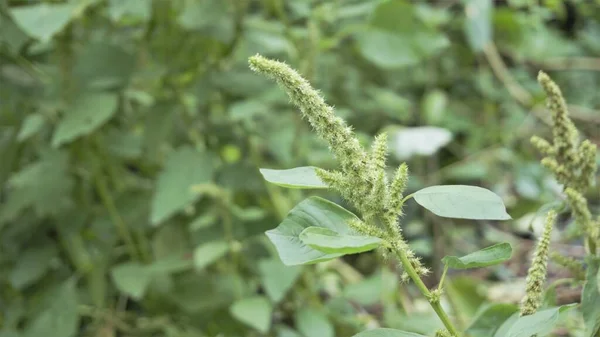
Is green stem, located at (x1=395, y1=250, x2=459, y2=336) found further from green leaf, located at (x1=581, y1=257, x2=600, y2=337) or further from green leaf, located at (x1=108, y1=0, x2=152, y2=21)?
green leaf, located at (x1=108, y1=0, x2=152, y2=21)

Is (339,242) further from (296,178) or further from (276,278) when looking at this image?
(276,278)

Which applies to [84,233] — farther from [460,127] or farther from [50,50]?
[460,127]

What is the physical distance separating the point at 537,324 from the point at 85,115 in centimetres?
70

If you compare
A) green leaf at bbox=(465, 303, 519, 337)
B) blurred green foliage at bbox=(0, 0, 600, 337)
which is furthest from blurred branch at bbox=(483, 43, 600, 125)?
green leaf at bbox=(465, 303, 519, 337)

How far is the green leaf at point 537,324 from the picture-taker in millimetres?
329

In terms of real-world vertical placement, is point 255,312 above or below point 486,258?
below

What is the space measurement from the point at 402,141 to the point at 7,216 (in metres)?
0.70

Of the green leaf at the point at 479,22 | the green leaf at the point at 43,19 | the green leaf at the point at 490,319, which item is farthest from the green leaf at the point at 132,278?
the green leaf at the point at 479,22

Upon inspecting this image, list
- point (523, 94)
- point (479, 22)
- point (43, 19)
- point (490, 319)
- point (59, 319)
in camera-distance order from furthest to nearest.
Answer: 1. point (523, 94)
2. point (479, 22)
3. point (59, 319)
4. point (43, 19)
5. point (490, 319)

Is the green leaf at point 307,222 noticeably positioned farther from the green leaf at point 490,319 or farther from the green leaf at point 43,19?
the green leaf at point 43,19

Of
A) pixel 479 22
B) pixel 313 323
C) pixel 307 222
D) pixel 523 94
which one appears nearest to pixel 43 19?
pixel 313 323

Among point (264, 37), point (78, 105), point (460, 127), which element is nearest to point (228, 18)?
point (264, 37)

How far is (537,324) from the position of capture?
33cm

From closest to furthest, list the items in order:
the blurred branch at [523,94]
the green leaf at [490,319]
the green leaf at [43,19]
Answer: the green leaf at [490,319], the green leaf at [43,19], the blurred branch at [523,94]
